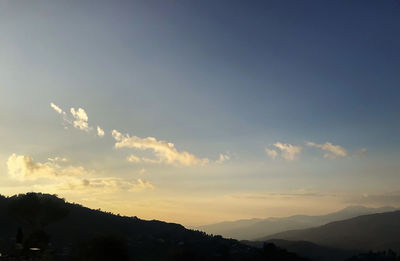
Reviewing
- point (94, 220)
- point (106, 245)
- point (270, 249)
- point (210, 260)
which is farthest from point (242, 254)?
point (106, 245)

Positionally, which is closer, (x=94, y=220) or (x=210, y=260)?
(x=210, y=260)

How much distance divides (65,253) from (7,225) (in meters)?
45.9

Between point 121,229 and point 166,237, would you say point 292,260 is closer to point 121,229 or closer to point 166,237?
point 166,237

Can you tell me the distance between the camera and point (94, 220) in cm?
18525

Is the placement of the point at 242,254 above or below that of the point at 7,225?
below

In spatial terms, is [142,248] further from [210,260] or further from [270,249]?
[270,249]

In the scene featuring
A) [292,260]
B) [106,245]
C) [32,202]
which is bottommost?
[292,260]

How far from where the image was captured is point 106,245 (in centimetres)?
7750

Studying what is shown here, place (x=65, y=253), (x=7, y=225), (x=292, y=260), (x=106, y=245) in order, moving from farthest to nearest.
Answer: (x=292, y=260) → (x=7, y=225) → (x=65, y=253) → (x=106, y=245)

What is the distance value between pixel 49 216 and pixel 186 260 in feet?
140

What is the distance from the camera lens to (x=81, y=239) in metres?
142

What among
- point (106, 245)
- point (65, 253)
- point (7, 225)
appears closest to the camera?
point (106, 245)

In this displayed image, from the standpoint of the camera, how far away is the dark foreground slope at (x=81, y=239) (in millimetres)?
78250

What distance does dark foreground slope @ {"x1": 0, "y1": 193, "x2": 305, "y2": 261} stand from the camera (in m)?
78.2
